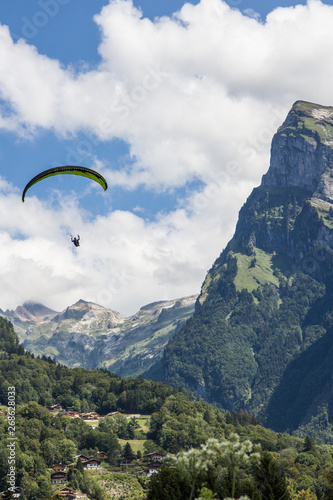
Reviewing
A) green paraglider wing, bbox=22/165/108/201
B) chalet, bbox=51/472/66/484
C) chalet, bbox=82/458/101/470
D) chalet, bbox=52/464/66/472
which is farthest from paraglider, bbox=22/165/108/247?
chalet, bbox=82/458/101/470

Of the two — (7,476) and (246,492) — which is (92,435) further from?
(246,492)

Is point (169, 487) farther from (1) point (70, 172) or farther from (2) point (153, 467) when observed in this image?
(2) point (153, 467)

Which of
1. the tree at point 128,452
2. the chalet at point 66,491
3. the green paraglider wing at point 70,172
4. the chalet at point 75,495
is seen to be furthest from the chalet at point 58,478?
the green paraglider wing at point 70,172

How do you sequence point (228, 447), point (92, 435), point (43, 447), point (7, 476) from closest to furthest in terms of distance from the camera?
1. point (228, 447)
2. point (7, 476)
3. point (43, 447)
4. point (92, 435)

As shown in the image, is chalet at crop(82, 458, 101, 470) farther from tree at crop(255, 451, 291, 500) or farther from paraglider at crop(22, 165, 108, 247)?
paraglider at crop(22, 165, 108, 247)

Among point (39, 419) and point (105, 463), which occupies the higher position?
point (39, 419)

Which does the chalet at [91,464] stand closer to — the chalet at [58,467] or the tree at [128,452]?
the chalet at [58,467]

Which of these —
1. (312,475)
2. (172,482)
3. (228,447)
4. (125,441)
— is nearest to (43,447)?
(125,441)

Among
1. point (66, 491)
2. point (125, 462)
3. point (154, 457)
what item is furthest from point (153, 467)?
point (66, 491)
